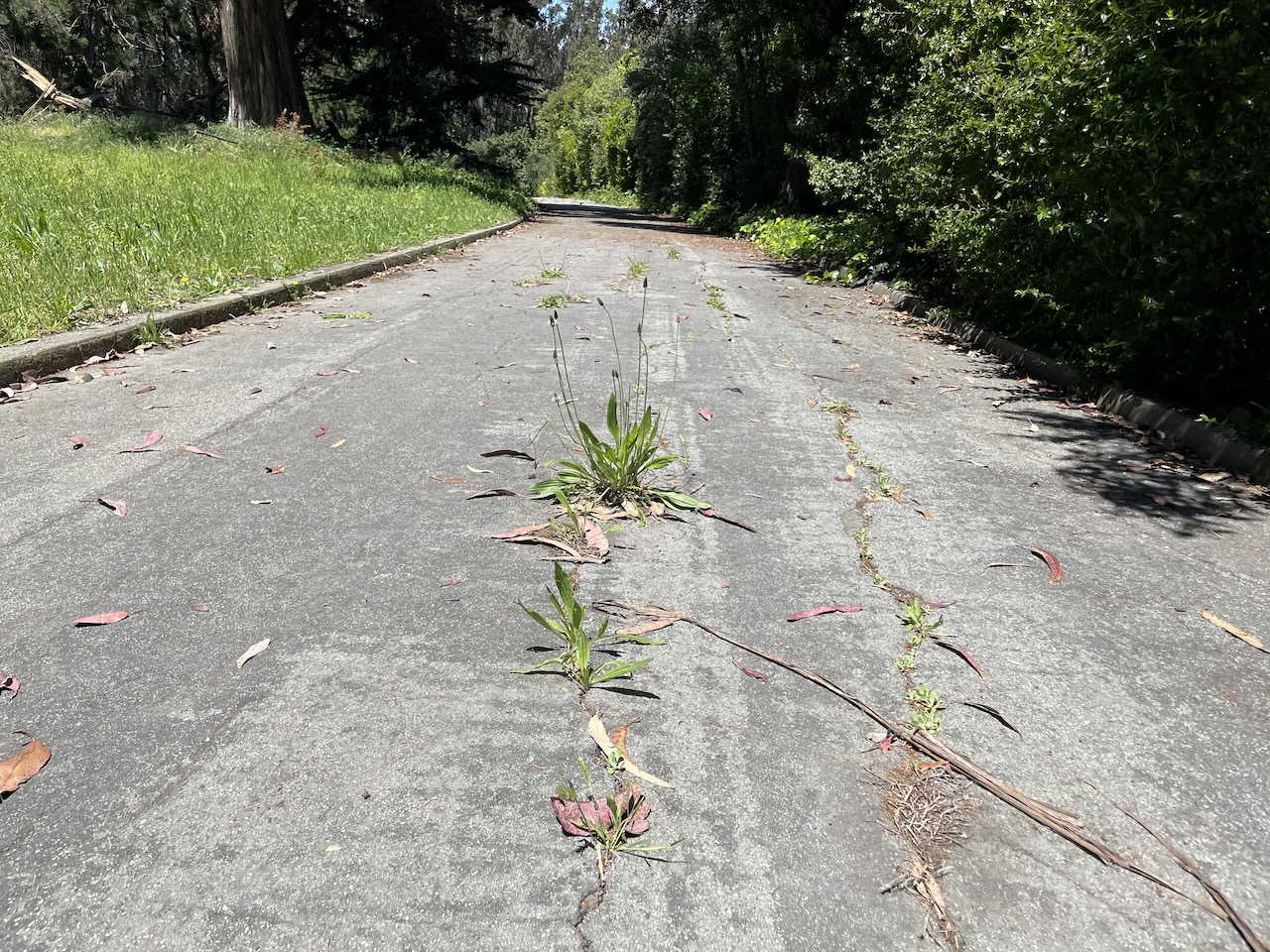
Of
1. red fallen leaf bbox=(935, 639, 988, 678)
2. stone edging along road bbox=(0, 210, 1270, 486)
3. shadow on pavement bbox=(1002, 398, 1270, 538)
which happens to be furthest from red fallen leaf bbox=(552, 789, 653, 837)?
stone edging along road bbox=(0, 210, 1270, 486)

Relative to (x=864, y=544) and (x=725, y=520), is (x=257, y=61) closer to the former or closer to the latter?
(x=725, y=520)

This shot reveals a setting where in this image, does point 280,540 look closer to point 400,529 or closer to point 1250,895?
point 400,529

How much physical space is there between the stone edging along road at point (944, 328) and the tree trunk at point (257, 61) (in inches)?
450

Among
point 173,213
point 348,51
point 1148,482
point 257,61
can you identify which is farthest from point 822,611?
point 348,51

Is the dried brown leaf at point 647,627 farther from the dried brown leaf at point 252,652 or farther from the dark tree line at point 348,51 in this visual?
the dark tree line at point 348,51

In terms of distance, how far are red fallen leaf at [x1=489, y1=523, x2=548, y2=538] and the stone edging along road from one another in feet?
11.1

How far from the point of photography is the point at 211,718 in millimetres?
1911

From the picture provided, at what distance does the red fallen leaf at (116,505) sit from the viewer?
300 cm

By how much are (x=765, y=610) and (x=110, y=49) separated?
42.1 meters

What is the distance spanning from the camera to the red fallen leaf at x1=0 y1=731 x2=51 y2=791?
169 centimetres

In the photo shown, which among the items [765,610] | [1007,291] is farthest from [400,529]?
[1007,291]

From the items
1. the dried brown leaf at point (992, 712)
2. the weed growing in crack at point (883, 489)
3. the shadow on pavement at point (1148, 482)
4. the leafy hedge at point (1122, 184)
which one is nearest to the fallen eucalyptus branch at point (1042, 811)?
the dried brown leaf at point (992, 712)

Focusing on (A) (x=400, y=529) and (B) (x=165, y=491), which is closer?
(A) (x=400, y=529)

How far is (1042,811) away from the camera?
1725mm
